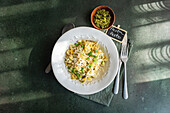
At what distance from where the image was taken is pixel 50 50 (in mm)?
2043

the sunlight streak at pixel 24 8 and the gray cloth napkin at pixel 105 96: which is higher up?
the sunlight streak at pixel 24 8

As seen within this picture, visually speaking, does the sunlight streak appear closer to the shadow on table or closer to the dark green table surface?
the dark green table surface

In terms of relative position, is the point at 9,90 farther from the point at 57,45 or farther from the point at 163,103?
the point at 163,103

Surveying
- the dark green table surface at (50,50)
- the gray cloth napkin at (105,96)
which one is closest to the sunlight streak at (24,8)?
the dark green table surface at (50,50)

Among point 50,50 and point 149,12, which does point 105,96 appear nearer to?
point 50,50

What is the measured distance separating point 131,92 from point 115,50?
629 mm

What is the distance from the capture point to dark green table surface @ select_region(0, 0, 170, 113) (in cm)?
199

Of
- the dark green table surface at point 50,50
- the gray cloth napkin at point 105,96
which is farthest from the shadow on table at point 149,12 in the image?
the gray cloth napkin at point 105,96

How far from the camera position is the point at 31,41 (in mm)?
2080

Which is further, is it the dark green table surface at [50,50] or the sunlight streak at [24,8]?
the sunlight streak at [24,8]

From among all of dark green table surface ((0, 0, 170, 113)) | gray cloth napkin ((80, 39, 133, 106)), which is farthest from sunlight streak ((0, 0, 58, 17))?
gray cloth napkin ((80, 39, 133, 106))

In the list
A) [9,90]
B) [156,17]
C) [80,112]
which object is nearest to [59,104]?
[80,112]

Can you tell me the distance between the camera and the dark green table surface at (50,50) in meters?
1.99

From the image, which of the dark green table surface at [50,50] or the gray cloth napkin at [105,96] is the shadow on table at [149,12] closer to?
the dark green table surface at [50,50]
